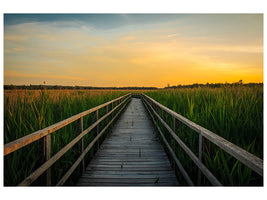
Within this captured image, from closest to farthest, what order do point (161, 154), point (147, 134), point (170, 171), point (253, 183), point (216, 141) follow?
point (216, 141), point (253, 183), point (170, 171), point (161, 154), point (147, 134)

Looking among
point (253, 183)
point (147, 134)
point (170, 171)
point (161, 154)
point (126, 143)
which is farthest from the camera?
point (147, 134)

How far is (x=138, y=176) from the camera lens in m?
2.69

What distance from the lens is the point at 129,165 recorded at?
3123 millimetres

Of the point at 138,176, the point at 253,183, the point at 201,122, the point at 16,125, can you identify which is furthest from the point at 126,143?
the point at 253,183

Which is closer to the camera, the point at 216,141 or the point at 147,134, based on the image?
the point at 216,141

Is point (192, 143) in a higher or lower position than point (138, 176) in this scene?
higher

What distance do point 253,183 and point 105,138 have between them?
390cm

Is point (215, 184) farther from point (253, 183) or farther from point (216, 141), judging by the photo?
point (253, 183)

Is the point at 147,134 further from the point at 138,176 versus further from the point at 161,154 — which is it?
the point at 138,176

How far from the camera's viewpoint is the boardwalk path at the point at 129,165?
8.37ft

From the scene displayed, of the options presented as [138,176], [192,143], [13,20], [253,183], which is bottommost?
[138,176]

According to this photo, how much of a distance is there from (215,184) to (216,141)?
0.39 m

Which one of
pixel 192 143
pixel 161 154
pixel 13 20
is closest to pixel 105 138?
pixel 161 154

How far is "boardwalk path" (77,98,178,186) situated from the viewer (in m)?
2.55
